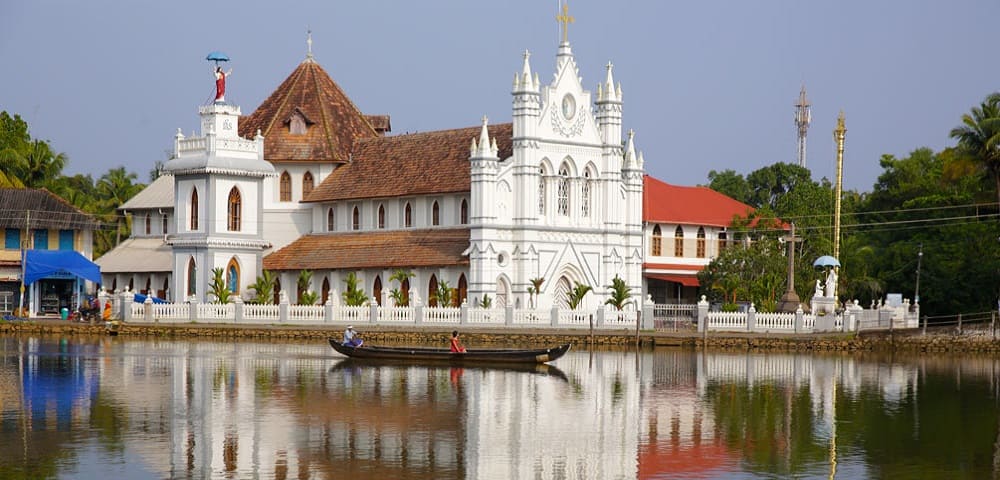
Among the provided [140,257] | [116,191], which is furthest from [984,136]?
[116,191]

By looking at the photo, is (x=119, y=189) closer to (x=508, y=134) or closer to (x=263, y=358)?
(x=508, y=134)

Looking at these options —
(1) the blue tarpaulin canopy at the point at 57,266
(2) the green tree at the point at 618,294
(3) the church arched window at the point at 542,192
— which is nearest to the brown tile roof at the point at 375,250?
(3) the church arched window at the point at 542,192

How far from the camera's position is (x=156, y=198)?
83.4 meters

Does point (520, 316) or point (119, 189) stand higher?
point (119, 189)

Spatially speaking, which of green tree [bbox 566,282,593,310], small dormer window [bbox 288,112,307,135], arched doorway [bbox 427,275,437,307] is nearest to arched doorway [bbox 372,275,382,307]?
arched doorway [bbox 427,275,437,307]

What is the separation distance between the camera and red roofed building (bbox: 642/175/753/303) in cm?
8006

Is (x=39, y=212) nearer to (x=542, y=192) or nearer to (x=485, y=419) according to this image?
(x=542, y=192)

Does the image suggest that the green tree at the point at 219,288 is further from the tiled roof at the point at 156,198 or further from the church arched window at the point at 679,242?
the church arched window at the point at 679,242

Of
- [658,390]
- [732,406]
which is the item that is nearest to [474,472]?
[732,406]

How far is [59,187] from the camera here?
9262 cm

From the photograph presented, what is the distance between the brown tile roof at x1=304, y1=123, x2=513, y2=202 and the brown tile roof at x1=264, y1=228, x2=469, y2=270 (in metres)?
1.90

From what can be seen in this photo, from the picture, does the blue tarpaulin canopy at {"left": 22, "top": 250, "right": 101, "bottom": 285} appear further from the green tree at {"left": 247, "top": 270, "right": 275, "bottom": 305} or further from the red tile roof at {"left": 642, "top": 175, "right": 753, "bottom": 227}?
the red tile roof at {"left": 642, "top": 175, "right": 753, "bottom": 227}

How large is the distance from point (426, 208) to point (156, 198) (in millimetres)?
17544

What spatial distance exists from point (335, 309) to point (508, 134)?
12.3 metres
